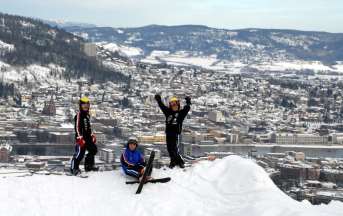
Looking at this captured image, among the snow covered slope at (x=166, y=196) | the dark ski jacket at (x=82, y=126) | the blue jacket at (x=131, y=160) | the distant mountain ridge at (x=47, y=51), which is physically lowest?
the distant mountain ridge at (x=47, y=51)

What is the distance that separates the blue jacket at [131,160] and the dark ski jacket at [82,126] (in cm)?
56

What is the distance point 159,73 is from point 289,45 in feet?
244

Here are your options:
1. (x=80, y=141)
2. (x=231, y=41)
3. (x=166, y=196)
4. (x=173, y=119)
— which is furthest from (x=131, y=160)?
(x=231, y=41)

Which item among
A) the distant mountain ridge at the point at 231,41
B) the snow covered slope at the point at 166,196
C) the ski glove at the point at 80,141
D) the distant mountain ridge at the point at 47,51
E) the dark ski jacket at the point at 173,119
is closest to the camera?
the snow covered slope at the point at 166,196

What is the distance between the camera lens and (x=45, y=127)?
1553 inches

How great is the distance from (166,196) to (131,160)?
76 centimetres

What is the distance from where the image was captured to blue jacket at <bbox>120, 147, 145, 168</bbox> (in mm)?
7332

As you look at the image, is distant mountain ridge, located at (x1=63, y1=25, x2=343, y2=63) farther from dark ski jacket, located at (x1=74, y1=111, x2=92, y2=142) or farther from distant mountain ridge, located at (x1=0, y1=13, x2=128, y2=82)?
dark ski jacket, located at (x1=74, y1=111, x2=92, y2=142)

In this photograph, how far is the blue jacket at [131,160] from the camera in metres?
7.33

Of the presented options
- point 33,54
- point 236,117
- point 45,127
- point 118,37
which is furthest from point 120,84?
point 118,37

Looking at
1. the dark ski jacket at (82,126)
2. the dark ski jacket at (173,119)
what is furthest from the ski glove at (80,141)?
the dark ski jacket at (173,119)

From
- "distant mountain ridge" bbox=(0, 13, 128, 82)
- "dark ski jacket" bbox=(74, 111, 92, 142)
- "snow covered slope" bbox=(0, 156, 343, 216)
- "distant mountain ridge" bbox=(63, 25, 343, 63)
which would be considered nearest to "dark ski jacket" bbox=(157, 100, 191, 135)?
"snow covered slope" bbox=(0, 156, 343, 216)

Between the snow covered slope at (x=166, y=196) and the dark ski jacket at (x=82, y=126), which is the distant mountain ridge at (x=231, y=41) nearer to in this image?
the dark ski jacket at (x=82, y=126)

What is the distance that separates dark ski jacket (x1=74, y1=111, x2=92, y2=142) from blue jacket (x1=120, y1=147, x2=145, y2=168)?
0.56m
